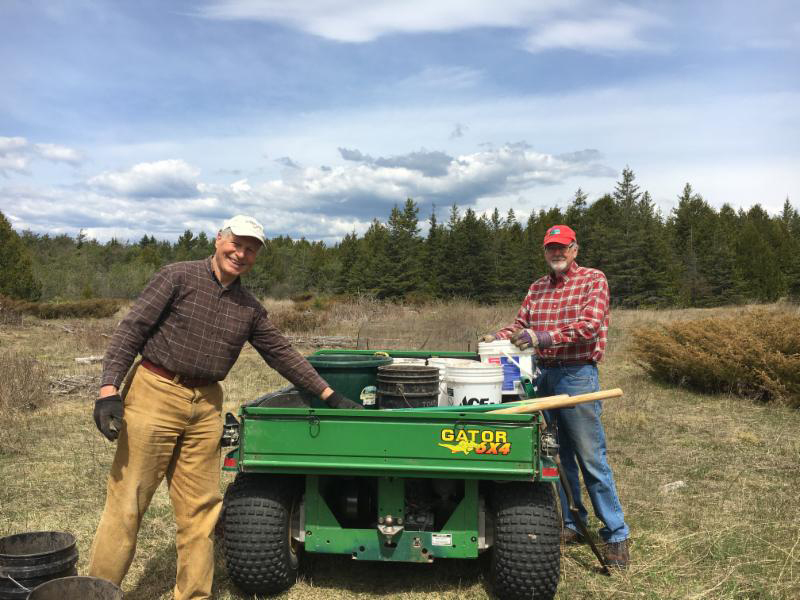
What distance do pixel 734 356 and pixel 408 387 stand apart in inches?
316

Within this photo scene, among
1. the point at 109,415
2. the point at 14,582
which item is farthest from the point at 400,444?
the point at 14,582

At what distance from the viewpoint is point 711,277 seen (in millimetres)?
45844

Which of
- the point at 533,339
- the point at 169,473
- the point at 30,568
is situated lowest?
the point at 30,568

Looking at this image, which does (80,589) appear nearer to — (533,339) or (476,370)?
(476,370)

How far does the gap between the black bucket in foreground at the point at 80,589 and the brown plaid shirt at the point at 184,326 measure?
0.85m

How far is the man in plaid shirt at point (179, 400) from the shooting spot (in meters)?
3.33

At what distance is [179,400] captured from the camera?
11.2ft

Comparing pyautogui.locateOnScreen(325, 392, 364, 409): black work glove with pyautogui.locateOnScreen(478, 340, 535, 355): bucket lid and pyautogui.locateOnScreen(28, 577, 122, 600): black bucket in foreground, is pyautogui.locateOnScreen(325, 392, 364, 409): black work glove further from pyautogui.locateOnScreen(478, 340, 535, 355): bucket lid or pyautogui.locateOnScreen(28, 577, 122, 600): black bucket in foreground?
pyautogui.locateOnScreen(28, 577, 122, 600): black bucket in foreground

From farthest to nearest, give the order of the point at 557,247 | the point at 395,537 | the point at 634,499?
the point at 634,499 → the point at 557,247 → the point at 395,537

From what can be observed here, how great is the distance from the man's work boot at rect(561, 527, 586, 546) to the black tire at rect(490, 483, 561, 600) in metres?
1.15

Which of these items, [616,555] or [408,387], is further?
[616,555]

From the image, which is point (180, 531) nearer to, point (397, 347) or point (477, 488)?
point (477, 488)

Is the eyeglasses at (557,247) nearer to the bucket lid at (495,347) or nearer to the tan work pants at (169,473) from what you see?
the bucket lid at (495,347)

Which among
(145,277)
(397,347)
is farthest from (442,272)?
(397,347)
